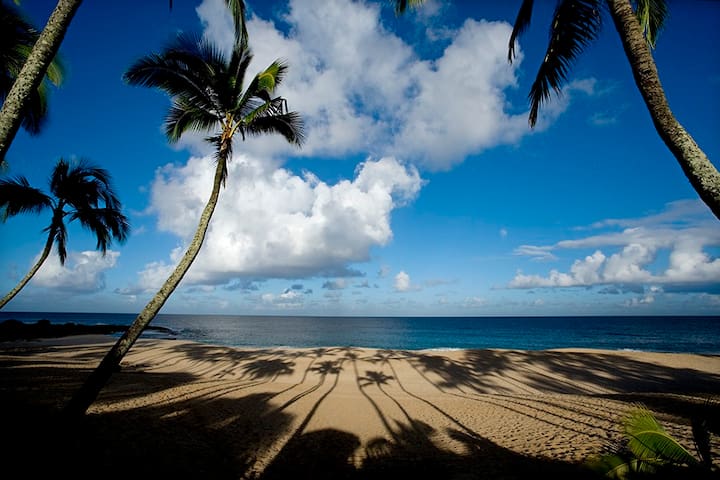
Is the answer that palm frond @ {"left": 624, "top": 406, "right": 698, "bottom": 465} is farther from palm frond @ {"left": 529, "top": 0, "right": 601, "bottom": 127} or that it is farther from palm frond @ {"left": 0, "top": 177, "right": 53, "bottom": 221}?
palm frond @ {"left": 0, "top": 177, "right": 53, "bottom": 221}

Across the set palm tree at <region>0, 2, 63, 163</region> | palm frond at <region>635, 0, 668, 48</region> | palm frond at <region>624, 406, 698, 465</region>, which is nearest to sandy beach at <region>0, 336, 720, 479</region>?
palm frond at <region>624, 406, 698, 465</region>

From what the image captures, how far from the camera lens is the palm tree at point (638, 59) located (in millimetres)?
3133

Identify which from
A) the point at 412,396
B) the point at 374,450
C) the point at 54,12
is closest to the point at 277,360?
the point at 412,396

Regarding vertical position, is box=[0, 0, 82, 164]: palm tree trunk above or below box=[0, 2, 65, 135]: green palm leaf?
below

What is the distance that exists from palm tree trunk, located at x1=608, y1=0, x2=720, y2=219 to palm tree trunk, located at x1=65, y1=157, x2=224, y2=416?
7202 mm

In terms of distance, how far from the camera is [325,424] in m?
6.93

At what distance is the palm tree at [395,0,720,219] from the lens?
313 cm

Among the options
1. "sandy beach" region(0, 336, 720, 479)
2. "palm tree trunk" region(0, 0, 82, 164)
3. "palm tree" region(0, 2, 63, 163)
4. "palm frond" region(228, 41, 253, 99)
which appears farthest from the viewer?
"palm frond" region(228, 41, 253, 99)

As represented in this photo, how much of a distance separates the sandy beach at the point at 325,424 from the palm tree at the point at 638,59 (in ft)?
14.1

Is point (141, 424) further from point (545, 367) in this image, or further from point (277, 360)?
point (545, 367)

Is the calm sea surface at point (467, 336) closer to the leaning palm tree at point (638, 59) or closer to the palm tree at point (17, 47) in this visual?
the palm tree at point (17, 47)

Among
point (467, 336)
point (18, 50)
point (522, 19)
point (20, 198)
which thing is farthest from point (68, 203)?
point (467, 336)

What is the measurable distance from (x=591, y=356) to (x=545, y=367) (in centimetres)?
481

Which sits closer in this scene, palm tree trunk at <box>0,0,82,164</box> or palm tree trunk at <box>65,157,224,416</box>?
palm tree trunk at <box>0,0,82,164</box>
